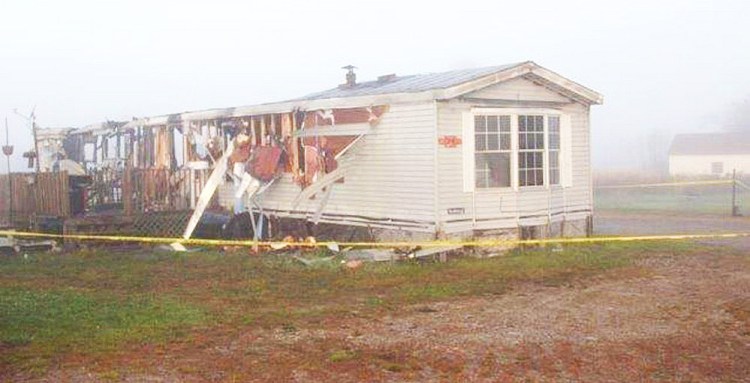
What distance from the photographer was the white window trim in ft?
46.0

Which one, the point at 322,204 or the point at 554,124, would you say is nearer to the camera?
the point at 554,124

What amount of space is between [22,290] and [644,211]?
20.0 metres

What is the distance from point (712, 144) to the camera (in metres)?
77.2

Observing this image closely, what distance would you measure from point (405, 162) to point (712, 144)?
72198 millimetres

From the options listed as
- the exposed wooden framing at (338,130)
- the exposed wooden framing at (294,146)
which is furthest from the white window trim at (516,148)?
the exposed wooden framing at (294,146)

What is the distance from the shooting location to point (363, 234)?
15.1 m

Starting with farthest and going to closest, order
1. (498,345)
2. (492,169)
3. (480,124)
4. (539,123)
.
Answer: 1. (539,123)
2. (492,169)
3. (480,124)
4. (498,345)

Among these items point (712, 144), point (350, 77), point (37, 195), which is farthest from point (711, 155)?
point (37, 195)

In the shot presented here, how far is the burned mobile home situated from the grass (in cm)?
114

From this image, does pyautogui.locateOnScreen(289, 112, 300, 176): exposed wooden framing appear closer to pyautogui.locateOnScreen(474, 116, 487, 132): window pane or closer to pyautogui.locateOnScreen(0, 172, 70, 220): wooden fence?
pyautogui.locateOnScreen(474, 116, 487, 132): window pane

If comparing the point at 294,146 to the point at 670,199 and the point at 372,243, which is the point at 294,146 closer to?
the point at 372,243

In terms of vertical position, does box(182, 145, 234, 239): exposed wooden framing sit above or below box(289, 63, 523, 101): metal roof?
below

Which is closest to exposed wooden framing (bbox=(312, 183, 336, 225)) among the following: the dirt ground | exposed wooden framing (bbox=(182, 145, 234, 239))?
exposed wooden framing (bbox=(182, 145, 234, 239))

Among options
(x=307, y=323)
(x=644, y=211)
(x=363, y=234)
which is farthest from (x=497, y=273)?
(x=644, y=211)
